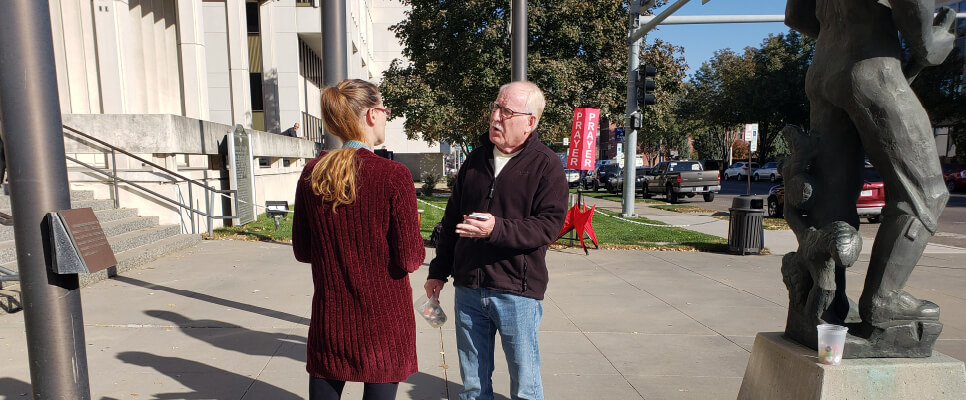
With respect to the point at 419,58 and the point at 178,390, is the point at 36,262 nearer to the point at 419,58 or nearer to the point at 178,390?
the point at 178,390

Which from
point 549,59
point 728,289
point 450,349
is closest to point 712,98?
point 549,59

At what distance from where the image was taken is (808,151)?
2844mm

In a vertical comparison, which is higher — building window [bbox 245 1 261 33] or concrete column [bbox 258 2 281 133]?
building window [bbox 245 1 261 33]

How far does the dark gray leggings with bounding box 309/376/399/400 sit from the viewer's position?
2275 millimetres

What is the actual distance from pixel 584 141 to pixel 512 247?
11072 millimetres

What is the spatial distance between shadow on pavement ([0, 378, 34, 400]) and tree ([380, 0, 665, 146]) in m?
16.5

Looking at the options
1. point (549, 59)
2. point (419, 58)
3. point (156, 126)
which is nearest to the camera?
point (156, 126)

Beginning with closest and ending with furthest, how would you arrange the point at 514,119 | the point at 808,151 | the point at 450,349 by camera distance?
the point at 514,119 < the point at 808,151 < the point at 450,349

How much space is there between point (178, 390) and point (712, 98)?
50291 mm

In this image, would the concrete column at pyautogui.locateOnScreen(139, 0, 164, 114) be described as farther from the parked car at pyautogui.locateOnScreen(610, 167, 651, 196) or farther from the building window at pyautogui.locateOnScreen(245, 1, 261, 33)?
the parked car at pyautogui.locateOnScreen(610, 167, 651, 196)

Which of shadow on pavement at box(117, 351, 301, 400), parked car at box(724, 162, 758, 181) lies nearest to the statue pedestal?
shadow on pavement at box(117, 351, 301, 400)

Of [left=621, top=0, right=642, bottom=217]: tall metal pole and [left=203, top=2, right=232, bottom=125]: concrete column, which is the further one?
[left=203, top=2, right=232, bottom=125]: concrete column

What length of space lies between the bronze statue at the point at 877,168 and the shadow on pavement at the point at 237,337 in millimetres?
3345

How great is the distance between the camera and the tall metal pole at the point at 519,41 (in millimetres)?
5631
